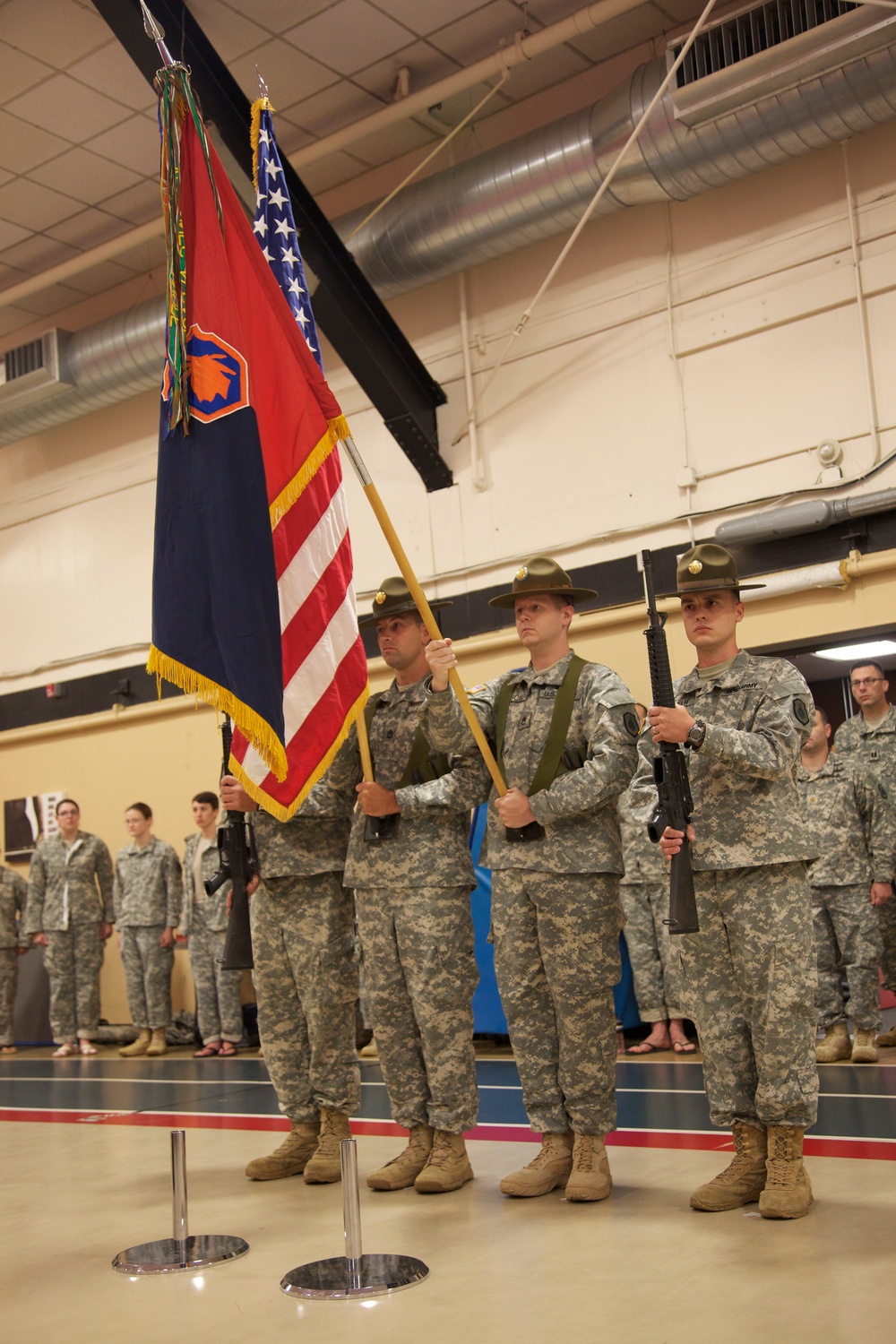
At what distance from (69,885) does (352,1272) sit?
7276 millimetres

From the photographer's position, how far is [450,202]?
827 cm

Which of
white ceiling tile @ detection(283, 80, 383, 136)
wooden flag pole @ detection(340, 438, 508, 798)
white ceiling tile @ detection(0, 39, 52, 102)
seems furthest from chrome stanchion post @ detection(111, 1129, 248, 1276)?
white ceiling tile @ detection(283, 80, 383, 136)

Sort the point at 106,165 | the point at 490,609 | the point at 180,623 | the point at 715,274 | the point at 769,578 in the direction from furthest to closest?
1. the point at 106,165
2. the point at 490,609
3. the point at 715,274
4. the point at 769,578
5. the point at 180,623

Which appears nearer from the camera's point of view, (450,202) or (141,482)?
(450,202)

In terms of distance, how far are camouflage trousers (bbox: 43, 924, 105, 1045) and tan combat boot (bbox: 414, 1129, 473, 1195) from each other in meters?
6.36

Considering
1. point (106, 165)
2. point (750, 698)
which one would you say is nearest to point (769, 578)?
point (750, 698)

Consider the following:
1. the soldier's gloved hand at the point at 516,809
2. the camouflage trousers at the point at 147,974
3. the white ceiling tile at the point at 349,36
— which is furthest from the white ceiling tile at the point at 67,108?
the soldier's gloved hand at the point at 516,809

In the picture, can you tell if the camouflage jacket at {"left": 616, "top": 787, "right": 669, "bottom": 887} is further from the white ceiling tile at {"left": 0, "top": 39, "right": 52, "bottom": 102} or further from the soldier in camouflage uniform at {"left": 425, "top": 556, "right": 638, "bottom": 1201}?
the white ceiling tile at {"left": 0, "top": 39, "right": 52, "bottom": 102}

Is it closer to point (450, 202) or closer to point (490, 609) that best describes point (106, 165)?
point (450, 202)

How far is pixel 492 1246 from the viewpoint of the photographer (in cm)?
317

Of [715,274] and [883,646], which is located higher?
[715,274]

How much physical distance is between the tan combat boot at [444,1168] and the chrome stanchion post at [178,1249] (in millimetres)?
610

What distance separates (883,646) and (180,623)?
502 cm

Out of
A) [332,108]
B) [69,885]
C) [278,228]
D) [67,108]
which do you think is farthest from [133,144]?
[69,885]
